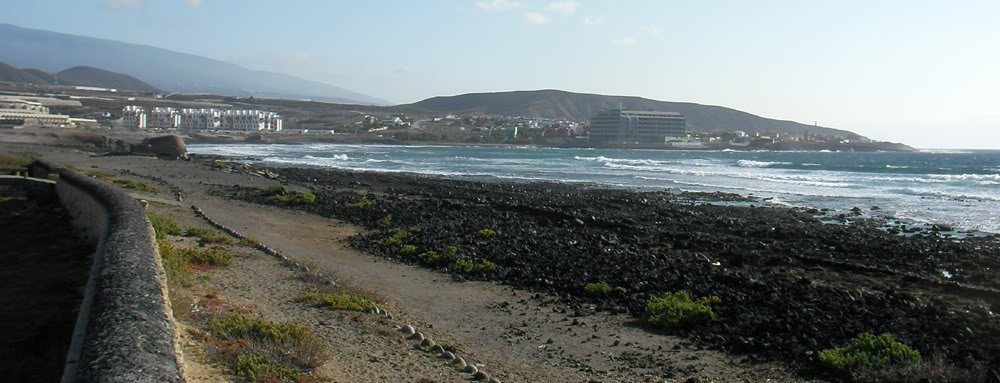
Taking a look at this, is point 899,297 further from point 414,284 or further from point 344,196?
point 344,196

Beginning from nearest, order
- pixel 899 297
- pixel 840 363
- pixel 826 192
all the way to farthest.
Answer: pixel 840 363, pixel 899 297, pixel 826 192

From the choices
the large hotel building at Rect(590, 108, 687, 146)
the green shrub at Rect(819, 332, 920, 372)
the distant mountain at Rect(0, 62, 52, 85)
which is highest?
the distant mountain at Rect(0, 62, 52, 85)

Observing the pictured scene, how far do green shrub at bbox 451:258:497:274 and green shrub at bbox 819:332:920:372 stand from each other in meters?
5.87

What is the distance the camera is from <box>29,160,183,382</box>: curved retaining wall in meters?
4.22

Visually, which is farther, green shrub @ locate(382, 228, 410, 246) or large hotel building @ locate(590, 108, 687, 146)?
large hotel building @ locate(590, 108, 687, 146)

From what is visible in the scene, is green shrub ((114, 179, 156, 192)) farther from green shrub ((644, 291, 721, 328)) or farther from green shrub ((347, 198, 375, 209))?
green shrub ((644, 291, 721, 328))

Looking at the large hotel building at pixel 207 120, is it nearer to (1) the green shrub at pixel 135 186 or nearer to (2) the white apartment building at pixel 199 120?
(2) the white apartment building at pixel 199 120

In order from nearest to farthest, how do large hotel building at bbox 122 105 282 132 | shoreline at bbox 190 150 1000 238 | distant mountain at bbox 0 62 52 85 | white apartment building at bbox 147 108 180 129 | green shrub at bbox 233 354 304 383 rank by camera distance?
green shrub at bbox 233 354 304 383, shoreline at bbox 190 150 1000 238, white apartment building at bbox 147 108 180 129, large hotel building at bbox 122 105 282 132, distant mountain at bbox 0 62 52 85

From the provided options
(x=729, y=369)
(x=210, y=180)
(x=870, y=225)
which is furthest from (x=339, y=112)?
(x=729, y=369)

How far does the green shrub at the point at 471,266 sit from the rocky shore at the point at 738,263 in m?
0.12

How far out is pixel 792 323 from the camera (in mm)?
9062

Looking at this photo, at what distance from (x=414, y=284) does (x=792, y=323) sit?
532 cm

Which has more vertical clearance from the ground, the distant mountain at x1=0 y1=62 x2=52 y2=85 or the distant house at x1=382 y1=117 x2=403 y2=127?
the distant mountain at x1=0 y1=62 x2=52 y2=85

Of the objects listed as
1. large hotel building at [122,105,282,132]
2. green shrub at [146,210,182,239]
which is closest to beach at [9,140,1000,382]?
green shrub at [146,210,182,239]
